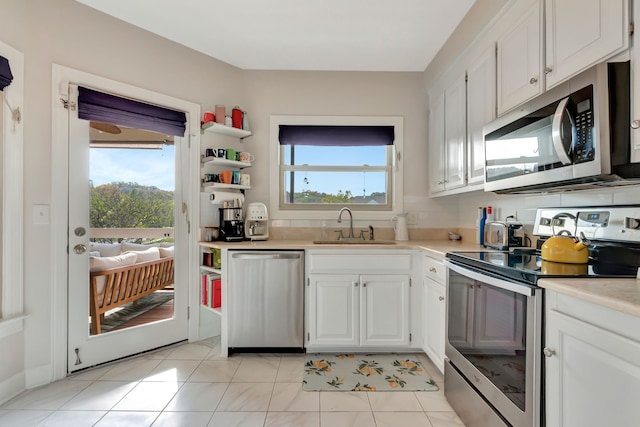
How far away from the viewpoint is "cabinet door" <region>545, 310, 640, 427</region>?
821mm

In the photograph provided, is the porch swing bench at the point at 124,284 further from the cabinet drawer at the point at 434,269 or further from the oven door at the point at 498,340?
the oven door at the point at 498,340

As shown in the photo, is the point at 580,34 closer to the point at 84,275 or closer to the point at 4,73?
the point at 4,73

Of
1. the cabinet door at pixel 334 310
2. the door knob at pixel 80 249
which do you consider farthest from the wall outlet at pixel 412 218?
the door knob at pixel 80 249

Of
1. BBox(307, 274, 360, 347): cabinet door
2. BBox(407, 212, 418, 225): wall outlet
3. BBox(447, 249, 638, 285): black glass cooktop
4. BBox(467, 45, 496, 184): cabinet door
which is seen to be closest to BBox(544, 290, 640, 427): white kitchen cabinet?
BBox(447, 249, 638, 285): black glass cooktop

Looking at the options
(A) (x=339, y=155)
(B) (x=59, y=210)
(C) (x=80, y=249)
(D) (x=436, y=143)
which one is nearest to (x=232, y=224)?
(C) (x=80, y=249)

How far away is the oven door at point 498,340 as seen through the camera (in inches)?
44.6

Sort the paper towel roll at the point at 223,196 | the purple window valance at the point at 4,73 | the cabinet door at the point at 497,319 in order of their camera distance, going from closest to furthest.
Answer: the cabinet door at the point at 497,319, the purple window valance at the point at 4,73, the paper towel roll at the point at 223,196

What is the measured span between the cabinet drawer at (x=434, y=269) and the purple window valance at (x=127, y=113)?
7.45ft

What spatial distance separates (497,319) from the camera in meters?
1.36

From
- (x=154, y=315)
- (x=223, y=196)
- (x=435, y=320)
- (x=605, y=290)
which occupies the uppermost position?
(x=223, y=196)

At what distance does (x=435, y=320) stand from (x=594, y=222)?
109 cm

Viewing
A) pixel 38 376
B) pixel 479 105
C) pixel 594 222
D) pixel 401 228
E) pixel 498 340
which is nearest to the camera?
pixel 498 340

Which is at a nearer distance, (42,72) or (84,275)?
(42,72)

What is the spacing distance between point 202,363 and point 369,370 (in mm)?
1238
